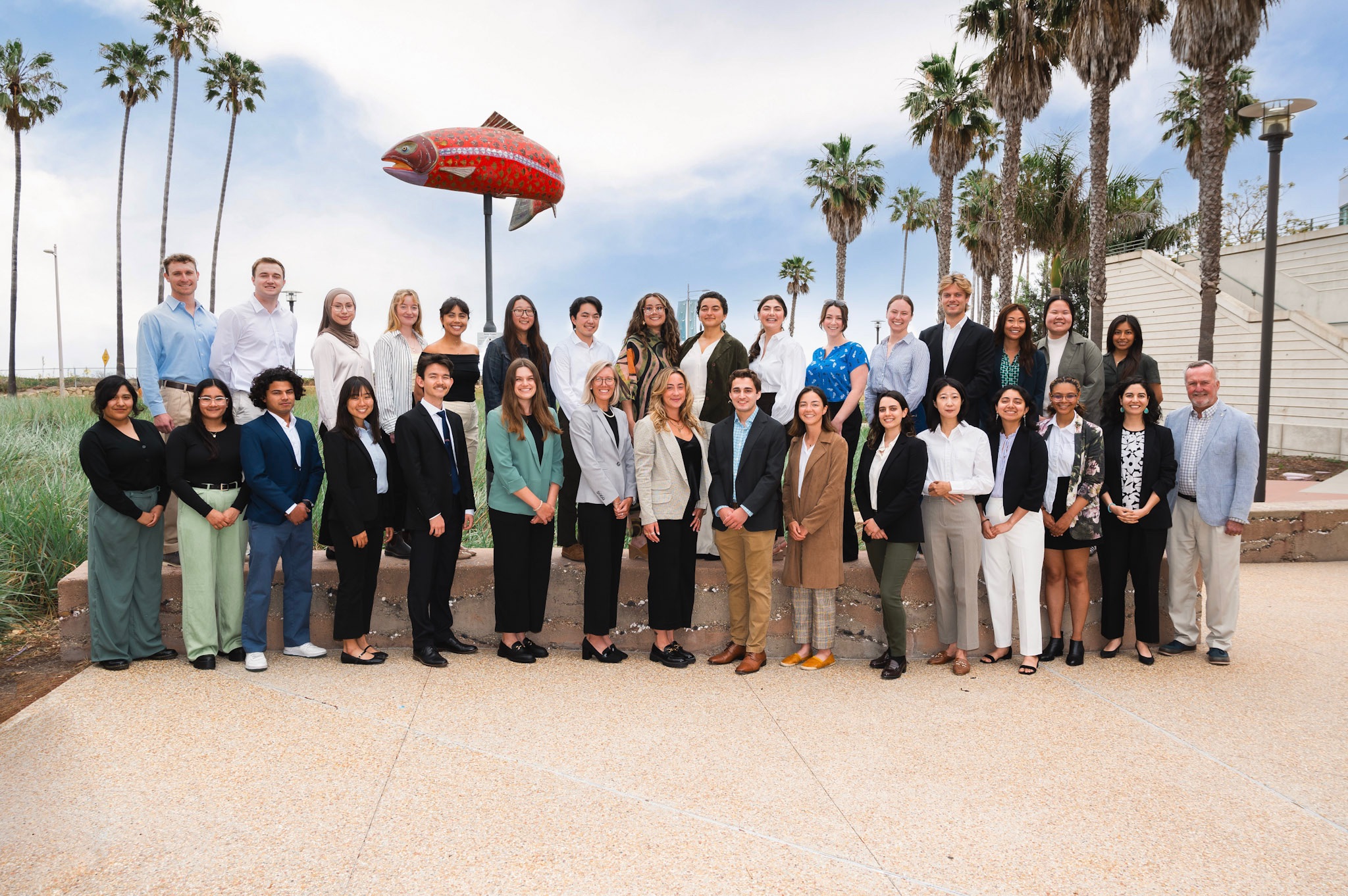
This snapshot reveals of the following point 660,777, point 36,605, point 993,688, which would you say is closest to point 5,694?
point 36,605

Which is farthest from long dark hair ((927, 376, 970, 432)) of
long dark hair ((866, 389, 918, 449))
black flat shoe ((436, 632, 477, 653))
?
black flat shoe ((436, 632, 477, 653))

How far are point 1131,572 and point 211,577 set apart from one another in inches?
233

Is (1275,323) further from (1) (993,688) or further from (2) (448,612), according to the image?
(2) (448,612)

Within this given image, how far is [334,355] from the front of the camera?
196 inches

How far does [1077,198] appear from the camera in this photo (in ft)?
81.3

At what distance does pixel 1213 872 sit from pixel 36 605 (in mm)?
7514

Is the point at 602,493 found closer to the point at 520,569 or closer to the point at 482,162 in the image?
the point at 520,569

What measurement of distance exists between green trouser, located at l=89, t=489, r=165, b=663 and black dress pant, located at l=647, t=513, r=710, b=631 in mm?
3026

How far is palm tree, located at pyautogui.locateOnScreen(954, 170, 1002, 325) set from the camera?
3319 cm

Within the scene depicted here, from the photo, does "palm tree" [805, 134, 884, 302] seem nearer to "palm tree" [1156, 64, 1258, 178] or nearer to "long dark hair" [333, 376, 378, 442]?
"palm tree" [1156, 64, 1258, 178]

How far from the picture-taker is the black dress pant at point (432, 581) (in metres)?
4.82

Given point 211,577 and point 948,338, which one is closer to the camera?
point 211,577

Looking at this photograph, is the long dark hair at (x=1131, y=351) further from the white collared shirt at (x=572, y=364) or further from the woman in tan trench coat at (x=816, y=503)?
the white collared shirt at (x=572, y=364)

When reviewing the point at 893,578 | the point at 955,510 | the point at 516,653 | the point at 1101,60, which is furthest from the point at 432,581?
the point at 1101,60
